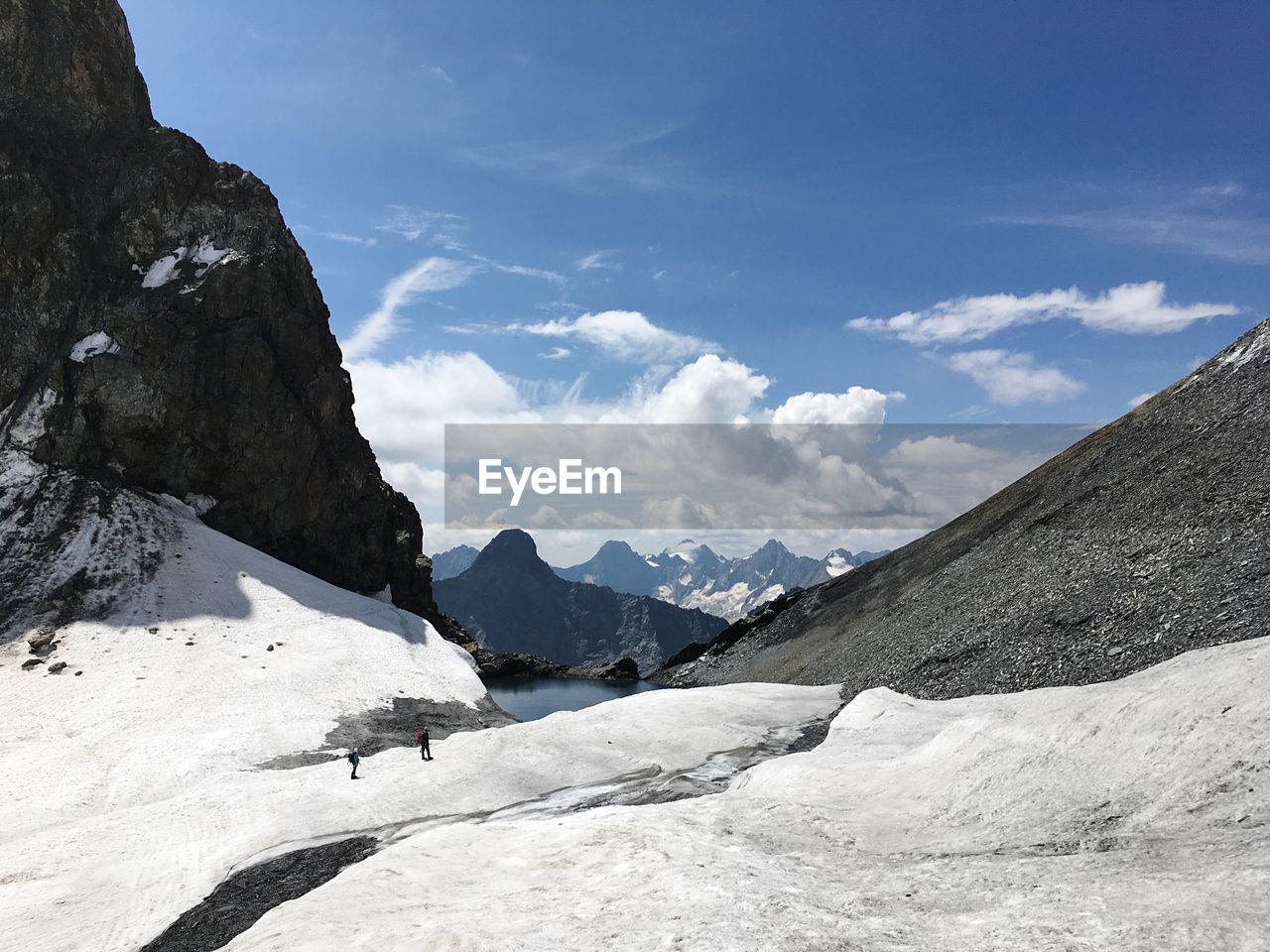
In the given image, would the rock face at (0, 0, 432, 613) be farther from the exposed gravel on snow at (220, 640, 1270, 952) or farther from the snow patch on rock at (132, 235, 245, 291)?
the exposed gravel on snow at (220, 640, 1270, 952)

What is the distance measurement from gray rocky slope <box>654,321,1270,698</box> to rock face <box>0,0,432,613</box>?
6458 cm

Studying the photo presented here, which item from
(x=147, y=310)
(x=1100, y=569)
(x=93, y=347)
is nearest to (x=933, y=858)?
(x=1100, y=569)

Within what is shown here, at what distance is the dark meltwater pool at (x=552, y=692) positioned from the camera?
86.4 m

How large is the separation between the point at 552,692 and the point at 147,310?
71573 millimetres

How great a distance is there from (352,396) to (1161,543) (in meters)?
96.9

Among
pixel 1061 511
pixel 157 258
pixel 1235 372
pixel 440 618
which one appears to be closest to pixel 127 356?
pixel 157 258

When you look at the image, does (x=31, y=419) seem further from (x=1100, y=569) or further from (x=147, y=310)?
(x=1100, y=569)

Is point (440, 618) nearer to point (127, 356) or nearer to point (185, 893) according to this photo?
point (127, 356)

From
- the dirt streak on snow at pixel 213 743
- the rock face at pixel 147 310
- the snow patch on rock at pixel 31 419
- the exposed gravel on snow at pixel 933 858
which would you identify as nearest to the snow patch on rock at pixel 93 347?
the rock face at pixel 147 310

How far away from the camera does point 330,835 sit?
25.7 m

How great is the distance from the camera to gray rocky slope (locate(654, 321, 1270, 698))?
3491 centimetres

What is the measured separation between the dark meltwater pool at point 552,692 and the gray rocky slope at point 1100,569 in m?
28.2

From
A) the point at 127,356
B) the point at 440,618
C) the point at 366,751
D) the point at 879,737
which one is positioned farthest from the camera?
the point at 440,618

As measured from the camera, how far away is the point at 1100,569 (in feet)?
143
